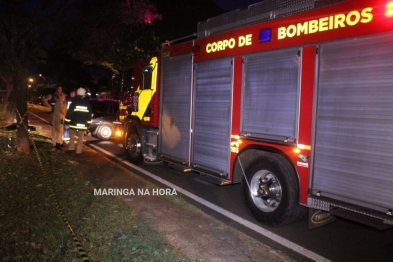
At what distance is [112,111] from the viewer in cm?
1452

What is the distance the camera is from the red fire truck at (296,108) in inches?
151

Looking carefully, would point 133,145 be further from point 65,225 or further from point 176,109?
point 65,225

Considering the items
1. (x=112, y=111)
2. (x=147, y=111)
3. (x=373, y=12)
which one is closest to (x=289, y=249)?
(x=373, y=12)

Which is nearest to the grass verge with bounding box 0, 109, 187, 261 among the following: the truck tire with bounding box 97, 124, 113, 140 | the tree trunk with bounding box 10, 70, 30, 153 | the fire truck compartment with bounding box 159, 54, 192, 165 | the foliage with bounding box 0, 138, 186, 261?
the foliage with bounding box 0, 138, 186, 261

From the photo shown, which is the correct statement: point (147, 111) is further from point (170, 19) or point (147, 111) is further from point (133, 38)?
point (170, 19)

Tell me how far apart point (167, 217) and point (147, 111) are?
370 centimetres

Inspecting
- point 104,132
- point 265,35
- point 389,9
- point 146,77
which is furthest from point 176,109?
point 104,132

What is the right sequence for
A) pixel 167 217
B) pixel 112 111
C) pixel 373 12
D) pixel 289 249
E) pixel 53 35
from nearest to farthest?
pixel 373 12 < pixel 289 249 < pixel 167 217 < pixel 53 35 < pixel 112 111

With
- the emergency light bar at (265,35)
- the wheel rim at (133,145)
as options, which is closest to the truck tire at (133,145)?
the wheel rim at (133,145)

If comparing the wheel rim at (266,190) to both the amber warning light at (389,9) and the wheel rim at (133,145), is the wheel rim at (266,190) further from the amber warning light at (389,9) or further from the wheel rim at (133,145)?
the wheel rim at (133,145)

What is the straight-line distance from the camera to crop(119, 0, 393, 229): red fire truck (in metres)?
3.85

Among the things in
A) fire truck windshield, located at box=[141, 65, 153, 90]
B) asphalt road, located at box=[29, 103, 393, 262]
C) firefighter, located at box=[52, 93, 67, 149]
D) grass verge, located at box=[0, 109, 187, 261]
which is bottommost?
asphalt road, located at box=[29, 103, 393, 262]

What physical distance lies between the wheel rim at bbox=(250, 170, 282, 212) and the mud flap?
48cm

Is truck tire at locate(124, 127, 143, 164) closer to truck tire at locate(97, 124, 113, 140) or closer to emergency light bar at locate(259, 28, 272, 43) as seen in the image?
emergency light bar at locate(259, 28, 272, 43)
